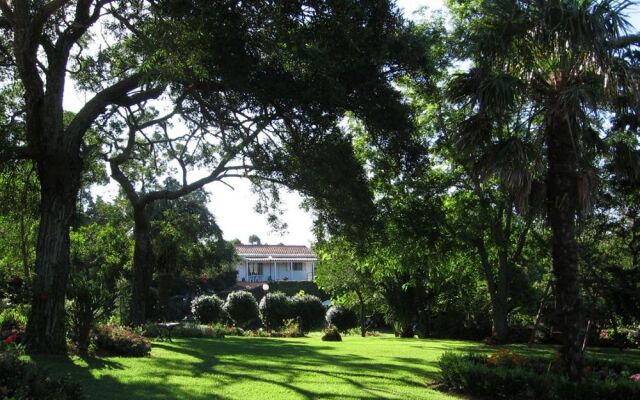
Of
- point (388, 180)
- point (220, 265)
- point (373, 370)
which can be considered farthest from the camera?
point (220, 265)

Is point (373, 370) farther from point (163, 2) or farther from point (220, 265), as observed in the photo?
point (220, 265)

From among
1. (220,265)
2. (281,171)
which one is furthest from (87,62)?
(220,265)

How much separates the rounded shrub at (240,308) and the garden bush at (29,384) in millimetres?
24905

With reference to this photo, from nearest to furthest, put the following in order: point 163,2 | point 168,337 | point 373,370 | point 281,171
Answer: point 163,2
point 281,171
point 373,370
point 168,337

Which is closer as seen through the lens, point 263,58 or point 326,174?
point 263,58

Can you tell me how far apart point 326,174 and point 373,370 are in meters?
5.47

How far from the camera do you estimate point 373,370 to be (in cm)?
1363

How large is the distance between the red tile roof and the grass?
4707 centimetres

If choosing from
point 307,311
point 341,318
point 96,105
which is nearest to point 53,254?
point 96,105

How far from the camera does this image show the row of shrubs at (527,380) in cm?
970

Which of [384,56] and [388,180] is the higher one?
[384,56]

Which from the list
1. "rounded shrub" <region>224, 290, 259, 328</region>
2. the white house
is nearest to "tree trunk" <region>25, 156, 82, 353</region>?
"rounded shrub" <region>224, 290, 259, 328</region>

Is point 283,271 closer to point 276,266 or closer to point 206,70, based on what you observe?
point 276,266

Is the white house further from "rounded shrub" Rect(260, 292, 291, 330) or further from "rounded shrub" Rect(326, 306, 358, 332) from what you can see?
"rounded shrub" Rect(260, 292, 291, 330)
